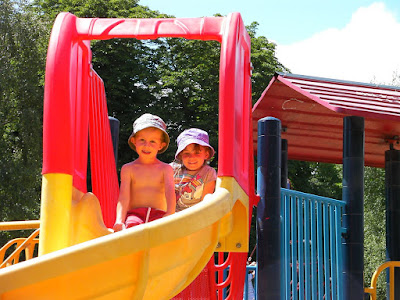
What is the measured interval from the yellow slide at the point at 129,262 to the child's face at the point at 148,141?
0.95 meters

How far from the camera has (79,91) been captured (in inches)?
173

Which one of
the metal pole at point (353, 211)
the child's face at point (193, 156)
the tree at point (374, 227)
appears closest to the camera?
the child's face at point (193, 156)

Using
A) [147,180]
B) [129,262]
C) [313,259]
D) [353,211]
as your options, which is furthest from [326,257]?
[129,262]

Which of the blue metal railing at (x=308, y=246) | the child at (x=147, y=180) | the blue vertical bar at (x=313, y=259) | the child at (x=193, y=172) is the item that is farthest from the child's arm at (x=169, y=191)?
the blue vertical bar at (x=313, y=259)

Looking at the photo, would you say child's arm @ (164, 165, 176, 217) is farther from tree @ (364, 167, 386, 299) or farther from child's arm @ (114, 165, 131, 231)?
tree @ (364, 167, 386, 299)

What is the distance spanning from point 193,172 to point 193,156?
0.43 ft

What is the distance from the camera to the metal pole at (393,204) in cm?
755

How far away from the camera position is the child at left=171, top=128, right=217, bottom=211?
193 inches

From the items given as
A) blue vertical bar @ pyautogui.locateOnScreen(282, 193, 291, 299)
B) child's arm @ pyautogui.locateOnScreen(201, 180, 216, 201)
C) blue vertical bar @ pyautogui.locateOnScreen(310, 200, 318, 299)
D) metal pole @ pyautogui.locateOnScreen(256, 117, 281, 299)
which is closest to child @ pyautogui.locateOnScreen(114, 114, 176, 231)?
child's arm @ pyautogui.locateOnScreen(201, 180, 216, 201)

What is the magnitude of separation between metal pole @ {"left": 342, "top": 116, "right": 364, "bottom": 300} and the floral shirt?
1.55 metres

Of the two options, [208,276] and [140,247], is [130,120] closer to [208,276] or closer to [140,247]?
[208,276]

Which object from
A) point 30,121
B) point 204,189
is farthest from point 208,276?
point 30,121

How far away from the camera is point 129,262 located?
259 centimetres

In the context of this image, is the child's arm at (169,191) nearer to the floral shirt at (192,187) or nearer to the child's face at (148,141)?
the child's face at (148,141)
